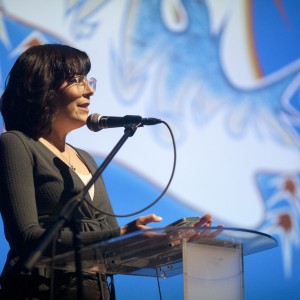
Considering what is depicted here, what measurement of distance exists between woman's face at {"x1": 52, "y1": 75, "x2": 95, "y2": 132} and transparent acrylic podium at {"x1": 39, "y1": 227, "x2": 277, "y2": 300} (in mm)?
535

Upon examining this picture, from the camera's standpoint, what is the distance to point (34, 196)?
176cm

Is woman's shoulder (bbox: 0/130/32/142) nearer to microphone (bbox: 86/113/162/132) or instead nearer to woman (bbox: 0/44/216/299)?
woman (bbox: 0/44/216/299)

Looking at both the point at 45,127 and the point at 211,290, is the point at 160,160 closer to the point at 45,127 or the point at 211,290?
the point at 45,127

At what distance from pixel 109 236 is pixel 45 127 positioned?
1.77ft

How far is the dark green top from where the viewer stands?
1669 mm

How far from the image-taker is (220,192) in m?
2.58

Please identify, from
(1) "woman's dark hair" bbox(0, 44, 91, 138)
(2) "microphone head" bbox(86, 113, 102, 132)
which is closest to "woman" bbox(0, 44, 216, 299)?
(1) "woman's dark hair" bbox(0, 44, 91, 138)

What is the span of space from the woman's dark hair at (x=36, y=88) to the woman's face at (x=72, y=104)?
0.02m

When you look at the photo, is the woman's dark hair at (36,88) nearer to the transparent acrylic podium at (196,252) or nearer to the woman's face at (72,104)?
the woman's face at (72,104)

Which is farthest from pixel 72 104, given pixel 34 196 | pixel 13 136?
pixel 34 196

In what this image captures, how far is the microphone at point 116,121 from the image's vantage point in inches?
70.3

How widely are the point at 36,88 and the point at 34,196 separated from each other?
0.41 meters

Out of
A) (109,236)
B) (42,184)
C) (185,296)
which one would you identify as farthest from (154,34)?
(185,296)

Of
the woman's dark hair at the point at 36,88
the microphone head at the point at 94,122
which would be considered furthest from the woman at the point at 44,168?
the microphone head at the point at 94,122
